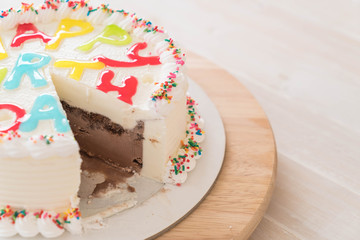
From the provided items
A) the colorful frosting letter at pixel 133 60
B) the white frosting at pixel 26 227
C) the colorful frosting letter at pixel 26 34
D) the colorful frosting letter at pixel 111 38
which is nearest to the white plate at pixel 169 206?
the white frosting at pixel 26 227

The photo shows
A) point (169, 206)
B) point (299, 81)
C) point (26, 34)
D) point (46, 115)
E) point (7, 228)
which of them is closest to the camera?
point (7, 228)

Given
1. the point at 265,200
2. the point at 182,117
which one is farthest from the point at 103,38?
the point at 265,200

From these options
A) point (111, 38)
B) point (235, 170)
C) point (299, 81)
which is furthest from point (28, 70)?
point (299, 81)

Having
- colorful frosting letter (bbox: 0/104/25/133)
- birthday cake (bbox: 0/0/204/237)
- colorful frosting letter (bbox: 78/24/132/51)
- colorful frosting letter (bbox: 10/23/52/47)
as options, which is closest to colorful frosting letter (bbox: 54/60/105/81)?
birthday cake (bbox: 0/0/204/237)

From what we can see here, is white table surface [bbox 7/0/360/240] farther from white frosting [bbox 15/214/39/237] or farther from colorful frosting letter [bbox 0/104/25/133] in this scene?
colorful frosting letter [bbox 0/104/25/133]

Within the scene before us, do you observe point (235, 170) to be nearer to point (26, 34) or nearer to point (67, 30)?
point (67, 30)

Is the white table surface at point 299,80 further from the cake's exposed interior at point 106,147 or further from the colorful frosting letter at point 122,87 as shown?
the colorful frosting letter at point 122,87
